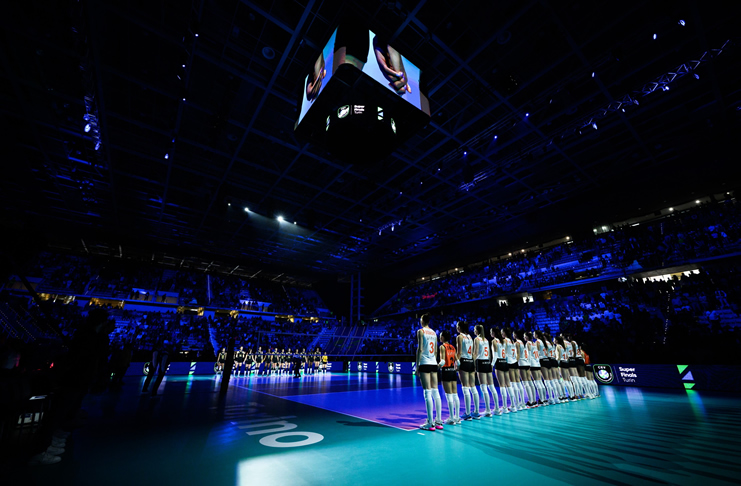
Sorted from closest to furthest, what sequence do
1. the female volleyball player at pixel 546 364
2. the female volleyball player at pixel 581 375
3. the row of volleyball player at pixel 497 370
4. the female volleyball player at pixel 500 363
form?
the row of volleyball player at pixel 497 370 → the female volleyball player at pixel 500 363 → the female volleyball player at pixel 546 364 → the female volleyball player at pixel 581 375

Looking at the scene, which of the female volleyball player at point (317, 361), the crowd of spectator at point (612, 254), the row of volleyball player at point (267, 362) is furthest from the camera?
the female volleyball player at point (317, 361)

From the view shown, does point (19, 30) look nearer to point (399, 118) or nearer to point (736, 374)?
point (399, 118)

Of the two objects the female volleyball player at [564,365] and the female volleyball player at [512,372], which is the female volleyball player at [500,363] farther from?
the female volleyball player at [564,365]

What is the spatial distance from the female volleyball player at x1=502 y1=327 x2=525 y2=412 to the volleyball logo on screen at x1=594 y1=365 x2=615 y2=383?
9427 mm

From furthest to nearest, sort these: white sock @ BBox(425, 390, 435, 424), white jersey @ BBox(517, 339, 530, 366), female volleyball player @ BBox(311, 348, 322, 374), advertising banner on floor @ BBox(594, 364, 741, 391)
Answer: female volleyball player @ BBox(311, 348, 322, 374), advertising banner on floor @ BBox(594, 364, 741, 391), white jersey @ BBox(517, 339, 530, 366), white sock @ BBox(425, 390, 435, 424)

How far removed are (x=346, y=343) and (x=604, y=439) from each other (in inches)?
944

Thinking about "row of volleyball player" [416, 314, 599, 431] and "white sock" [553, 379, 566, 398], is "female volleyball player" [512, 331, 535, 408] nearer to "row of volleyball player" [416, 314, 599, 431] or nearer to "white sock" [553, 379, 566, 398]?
"row of volleyball player" [416, 314, 599, 431]

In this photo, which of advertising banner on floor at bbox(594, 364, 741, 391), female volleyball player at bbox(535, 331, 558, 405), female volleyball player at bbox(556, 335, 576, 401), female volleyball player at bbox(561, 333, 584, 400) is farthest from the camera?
advertising banner on floor at bbox(594, 364, 741, 391)

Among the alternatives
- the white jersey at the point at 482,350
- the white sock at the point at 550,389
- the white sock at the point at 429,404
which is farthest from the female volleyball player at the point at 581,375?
the white sock at the point at 429,404

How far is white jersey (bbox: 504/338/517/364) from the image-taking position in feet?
23.8

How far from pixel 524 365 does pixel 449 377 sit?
10.8ft

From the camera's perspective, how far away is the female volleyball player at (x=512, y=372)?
23.9 feet

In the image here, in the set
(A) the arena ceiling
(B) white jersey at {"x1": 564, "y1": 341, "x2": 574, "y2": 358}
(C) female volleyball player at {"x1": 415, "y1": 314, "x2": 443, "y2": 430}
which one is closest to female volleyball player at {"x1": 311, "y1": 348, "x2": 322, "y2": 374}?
(A) the arena ceiling

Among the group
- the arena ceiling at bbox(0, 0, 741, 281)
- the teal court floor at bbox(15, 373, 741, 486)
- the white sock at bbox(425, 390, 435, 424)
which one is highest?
the arena ceiling at bbox(0, 0, 741, 281)
